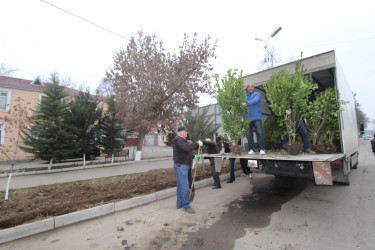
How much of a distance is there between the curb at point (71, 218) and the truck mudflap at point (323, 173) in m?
3.78

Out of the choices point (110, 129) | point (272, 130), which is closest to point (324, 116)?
point (272, 130)

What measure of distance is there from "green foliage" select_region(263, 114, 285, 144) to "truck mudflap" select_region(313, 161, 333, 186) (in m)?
3.28

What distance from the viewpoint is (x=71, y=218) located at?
3818 mm

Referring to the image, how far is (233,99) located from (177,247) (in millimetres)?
3683

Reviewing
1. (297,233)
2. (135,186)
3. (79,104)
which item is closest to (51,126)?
(79,104)

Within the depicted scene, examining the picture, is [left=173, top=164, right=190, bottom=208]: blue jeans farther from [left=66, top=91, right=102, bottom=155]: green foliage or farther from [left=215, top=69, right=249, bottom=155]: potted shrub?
[left=66, top=91, right=102, bottom=155]: green foliage

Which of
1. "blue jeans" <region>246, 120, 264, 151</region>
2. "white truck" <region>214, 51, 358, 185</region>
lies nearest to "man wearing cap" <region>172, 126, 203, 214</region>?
"white truck" <region>214, 51, 358, 185</region>

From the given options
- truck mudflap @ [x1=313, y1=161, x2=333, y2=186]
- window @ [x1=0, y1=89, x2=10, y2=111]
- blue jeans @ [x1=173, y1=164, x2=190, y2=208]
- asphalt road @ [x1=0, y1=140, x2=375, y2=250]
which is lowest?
asphalt road @ [x1=0, y1=140, x2=375, y2=250]

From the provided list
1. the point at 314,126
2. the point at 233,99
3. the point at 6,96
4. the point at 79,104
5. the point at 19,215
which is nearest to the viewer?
the point at 19,215

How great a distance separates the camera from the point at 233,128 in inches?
204

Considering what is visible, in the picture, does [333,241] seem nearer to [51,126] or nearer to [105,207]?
[105,207]

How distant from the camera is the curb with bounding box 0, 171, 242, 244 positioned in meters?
3.23

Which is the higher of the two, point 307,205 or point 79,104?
point 79,104

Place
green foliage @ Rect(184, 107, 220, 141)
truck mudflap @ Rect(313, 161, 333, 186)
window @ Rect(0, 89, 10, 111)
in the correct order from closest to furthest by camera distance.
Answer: truck mudflap @ Rect(313, 161, 333, 186)
green foliage @ Rect(184, 107, 220, 141)
window @ Rect(0, 89, 10, 111)
